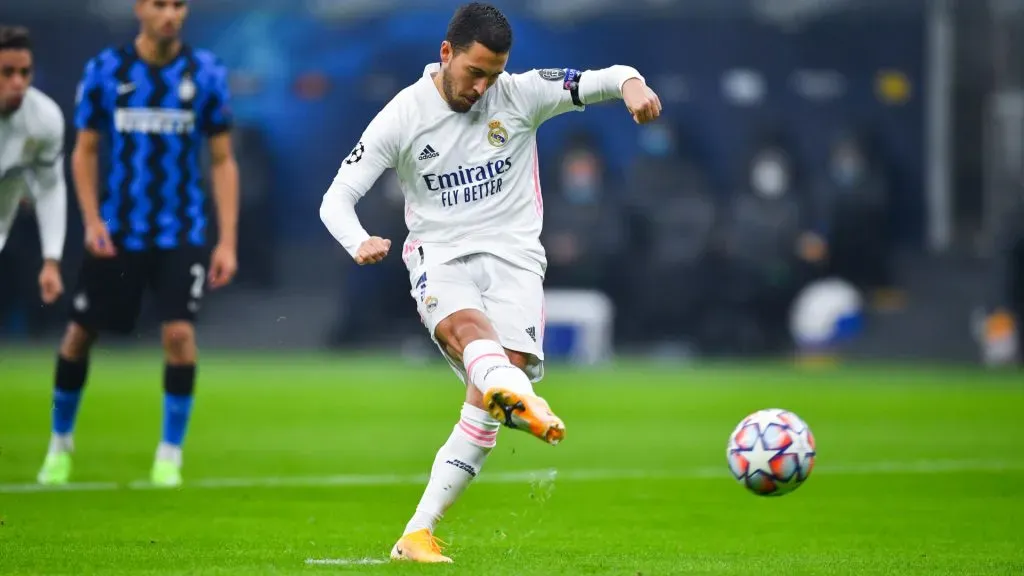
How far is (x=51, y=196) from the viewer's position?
10.2m

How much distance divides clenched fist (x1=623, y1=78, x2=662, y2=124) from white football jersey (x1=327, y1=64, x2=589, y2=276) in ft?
1.38

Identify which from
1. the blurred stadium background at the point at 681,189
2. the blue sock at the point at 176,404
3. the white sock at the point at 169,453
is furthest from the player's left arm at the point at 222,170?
the blurred stadium background at the point at 681,189

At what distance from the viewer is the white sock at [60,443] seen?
33.4ft

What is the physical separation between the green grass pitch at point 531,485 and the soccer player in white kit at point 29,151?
1418 mm

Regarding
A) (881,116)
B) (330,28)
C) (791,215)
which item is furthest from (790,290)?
(330,28)

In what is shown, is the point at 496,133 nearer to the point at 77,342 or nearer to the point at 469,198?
the point at 469,198

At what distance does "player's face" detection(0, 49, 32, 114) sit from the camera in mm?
9648

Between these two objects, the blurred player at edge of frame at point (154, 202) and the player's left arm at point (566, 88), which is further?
the blurred player at edge of frame at point (154, 202)

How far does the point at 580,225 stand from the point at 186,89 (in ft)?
46.0

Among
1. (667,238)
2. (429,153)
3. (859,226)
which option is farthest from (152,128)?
(859,226)

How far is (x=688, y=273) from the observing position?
23703 millimetres

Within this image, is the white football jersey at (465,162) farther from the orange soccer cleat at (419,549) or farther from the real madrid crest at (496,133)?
the orange soccer cleat at (419,549)

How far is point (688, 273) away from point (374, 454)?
1180cm

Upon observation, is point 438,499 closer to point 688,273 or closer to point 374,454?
point 374,454
